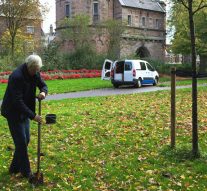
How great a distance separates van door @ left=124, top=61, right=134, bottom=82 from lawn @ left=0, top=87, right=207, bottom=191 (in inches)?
618

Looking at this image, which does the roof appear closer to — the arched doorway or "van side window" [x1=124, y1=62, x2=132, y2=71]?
the arched doorway

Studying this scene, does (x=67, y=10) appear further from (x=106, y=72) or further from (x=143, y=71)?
(x=143, y=71)

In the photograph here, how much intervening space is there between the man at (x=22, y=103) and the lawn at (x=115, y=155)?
1.55ft

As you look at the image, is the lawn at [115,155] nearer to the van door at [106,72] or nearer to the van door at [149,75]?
the van door at [149,75]

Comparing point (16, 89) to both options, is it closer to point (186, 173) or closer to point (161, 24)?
point (186, 173)

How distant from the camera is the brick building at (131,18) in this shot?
185 ft

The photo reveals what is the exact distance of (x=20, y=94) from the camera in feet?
19.9

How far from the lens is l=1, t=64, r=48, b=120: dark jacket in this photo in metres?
6.06

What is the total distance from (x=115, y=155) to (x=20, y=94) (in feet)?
8.46

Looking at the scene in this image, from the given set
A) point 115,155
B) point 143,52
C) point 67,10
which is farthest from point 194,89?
point 143,52

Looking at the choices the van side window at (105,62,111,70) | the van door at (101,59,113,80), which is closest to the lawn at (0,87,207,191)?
the van door at (101,59,113,80)

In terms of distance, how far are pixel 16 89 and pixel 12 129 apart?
72 centimetres

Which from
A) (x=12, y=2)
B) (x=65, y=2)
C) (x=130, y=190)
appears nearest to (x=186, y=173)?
(x=130, y=190)

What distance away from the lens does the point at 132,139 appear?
9.05 metres
